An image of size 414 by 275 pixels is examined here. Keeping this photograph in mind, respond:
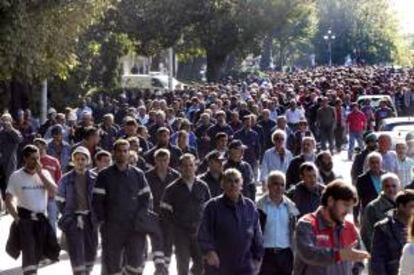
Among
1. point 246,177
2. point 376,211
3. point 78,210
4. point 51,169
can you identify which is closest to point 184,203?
point 78,210

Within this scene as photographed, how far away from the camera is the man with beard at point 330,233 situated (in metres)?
7.70

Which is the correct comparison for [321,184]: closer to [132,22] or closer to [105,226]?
[105,226]

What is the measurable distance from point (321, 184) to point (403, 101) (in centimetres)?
2419

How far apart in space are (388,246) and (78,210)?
5.01 m

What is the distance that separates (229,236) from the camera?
32.0 ft

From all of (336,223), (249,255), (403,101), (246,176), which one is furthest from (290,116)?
(336,223)

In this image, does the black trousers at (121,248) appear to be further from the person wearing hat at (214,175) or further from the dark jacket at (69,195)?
the person wearing hat at (214,175)

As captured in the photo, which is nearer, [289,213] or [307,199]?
[289,213]

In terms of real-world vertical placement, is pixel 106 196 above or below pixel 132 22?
below

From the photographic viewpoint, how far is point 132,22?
51188mm

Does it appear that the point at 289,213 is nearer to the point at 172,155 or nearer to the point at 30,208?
the point at 30,208

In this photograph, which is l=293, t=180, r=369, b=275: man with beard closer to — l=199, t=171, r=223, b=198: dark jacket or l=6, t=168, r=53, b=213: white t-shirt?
l=199, t=171, r=223, b=198: dark jacket

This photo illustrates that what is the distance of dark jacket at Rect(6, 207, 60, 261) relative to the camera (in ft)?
41.5

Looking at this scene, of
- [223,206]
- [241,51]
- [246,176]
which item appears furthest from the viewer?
[241,51]
